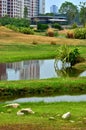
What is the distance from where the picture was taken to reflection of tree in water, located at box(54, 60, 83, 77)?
3023 cm

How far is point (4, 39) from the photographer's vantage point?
58.8 metres

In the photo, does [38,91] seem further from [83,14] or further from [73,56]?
[83,14]

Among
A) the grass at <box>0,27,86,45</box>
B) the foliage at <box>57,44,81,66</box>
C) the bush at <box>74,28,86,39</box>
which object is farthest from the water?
the bush at <box>74,28,86,39</box>

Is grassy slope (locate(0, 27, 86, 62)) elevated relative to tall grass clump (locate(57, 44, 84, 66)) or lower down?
lower down

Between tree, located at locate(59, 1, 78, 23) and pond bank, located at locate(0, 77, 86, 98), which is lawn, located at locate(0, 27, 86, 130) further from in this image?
tree, located at locate(59, 1, 78, 23)

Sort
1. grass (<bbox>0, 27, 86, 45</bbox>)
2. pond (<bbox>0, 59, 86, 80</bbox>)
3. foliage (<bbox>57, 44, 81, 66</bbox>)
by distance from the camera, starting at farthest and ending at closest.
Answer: grass (<bbox>0, 27, 86, 45</bbox>) → foliage (<bbox>57, 44, 81, 66</bbox>) → pond (<bbox>0, 59, 86, 80</bbox>)

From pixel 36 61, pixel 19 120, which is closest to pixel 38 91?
pixel 19 120

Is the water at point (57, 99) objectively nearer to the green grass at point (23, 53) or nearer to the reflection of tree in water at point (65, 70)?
the reflection of tree in water at point (65, 70)

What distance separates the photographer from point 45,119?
549 inches

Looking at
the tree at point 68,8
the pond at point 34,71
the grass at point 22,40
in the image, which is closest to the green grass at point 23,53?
the pond at point 34,71

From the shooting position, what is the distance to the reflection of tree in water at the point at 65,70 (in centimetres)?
3023

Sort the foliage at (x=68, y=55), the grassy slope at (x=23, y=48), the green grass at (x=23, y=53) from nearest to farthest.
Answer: the foliage at (x=68, y=55)
the green grass at (x=23, y=53)
the grassy slope at (x=23, y=48)

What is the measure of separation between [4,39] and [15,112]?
43505mm

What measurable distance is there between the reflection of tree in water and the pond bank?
5.87 metres
